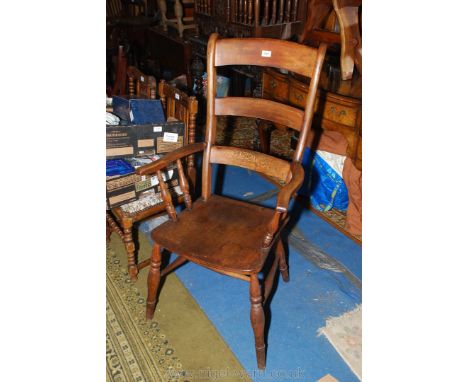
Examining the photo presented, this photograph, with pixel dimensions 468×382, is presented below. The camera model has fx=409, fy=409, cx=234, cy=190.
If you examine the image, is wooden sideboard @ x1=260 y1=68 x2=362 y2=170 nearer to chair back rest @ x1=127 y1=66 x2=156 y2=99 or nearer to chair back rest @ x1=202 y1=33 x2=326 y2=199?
chair back rest @ x1=202 y1=33 x2=326 y2=199

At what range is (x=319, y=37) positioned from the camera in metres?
2.69

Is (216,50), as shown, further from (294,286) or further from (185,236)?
(294,286)

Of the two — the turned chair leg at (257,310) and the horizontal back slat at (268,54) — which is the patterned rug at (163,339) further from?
the horizontal back slat at (268,54)

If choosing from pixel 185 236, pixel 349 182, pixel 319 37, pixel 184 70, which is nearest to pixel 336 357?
pixel 185 236

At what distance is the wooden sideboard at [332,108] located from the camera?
2.14 m

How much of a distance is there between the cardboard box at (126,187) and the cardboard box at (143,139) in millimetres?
138

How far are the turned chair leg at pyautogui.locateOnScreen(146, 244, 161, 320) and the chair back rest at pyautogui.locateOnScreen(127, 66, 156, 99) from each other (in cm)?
104

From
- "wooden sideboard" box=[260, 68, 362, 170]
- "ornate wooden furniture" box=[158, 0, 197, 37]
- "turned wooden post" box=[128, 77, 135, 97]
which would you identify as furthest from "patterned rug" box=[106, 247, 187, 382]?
"ornate wooden furniture" box=[158, 0, 197, 37]

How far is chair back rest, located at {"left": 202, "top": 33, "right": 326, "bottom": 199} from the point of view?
5.11 ft

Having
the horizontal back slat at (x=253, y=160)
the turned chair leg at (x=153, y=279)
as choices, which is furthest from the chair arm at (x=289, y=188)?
the turned chair leg at (x=153, y=279)

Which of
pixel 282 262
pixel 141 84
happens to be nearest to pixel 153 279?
pixel 282 262

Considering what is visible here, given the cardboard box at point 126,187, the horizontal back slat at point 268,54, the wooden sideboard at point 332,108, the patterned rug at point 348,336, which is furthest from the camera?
the wooden sideboard at point 332,108

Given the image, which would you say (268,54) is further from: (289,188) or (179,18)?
(179,18)

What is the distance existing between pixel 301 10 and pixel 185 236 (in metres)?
2.47
